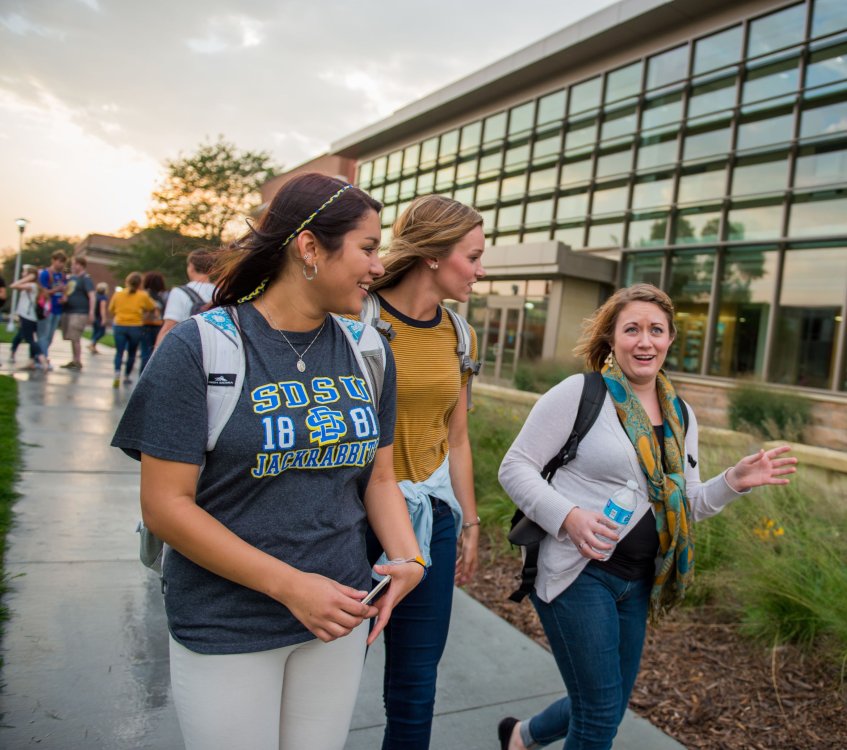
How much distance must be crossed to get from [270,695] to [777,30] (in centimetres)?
2016

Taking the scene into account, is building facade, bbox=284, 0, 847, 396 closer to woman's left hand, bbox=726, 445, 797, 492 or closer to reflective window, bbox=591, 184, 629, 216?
reflective window, bbox=591, 184, 629, 216

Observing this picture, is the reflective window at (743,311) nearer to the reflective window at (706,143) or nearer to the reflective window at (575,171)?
the reflective window at (706,143)

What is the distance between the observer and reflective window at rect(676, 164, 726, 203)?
60.4ft

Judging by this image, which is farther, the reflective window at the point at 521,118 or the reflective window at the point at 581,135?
the reflective window at the point at 521,118

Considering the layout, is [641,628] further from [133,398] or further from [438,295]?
[133,398]

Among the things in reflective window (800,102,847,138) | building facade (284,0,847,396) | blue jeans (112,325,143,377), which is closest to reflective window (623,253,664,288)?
building facade (284,0,847,396)

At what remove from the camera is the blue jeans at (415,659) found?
243 centimetres

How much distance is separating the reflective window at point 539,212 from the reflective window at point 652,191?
3659 millimetres

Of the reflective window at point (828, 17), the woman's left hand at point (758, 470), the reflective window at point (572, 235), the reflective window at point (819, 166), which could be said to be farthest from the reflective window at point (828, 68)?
the woman's left hand at point (758, 470)

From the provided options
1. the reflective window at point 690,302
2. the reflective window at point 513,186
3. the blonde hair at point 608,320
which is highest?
the reflective window at point 513,186

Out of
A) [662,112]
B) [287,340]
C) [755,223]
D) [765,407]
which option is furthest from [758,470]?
[662,112]

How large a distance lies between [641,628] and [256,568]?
1671 millimetres

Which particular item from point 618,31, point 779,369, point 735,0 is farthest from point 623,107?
point 779,369

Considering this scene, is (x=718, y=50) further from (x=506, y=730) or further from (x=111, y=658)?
(x=111, y=658)
